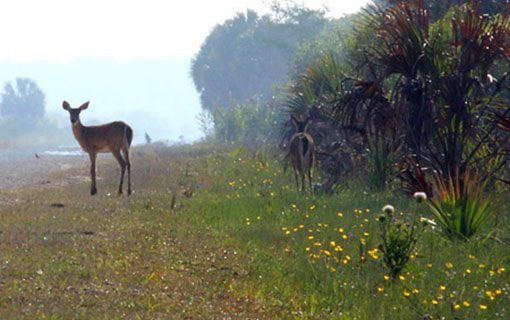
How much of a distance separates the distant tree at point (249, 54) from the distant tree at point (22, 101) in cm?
4905

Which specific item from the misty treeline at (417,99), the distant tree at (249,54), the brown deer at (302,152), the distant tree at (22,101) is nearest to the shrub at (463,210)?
the misty treeline at (417,99)

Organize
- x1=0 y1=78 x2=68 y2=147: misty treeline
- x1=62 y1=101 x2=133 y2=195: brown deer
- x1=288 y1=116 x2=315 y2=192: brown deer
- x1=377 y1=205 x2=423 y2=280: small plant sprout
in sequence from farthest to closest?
x1=0 y1=78 x2=68 y2=147: misty treeline
x1=62 y1=101 x2=133 y2=195: brown deer
x1=288 y1=116 x2=315 y2=192: brown deer
x1=377 y1=205 x2=423 y2=280: small plant sprout

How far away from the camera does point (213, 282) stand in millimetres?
9391

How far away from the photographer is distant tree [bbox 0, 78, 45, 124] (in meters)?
125

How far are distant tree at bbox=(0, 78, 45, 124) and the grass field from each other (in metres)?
112

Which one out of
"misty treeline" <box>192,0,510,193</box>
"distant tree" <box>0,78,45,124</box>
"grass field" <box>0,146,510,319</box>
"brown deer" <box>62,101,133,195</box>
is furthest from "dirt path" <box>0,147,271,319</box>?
"distant tree" <box>0,78,45,124</box>

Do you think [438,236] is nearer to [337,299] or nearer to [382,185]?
[337,299]

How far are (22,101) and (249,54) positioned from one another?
58130 millimetres

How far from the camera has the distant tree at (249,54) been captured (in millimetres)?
73938

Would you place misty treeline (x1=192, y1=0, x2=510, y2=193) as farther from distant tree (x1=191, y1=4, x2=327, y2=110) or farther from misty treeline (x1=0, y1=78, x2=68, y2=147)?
misty treeline (x1=0, y1=78, x2=68, y2=147)

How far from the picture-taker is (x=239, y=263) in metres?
10.4

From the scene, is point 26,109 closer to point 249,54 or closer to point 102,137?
point 249,54

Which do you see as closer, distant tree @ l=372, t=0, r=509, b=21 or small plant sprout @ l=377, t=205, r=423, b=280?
small plant sprout @ l=377, t=205, r=423, b=280

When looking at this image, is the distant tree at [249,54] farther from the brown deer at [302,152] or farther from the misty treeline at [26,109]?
the brown deer at [302,152]
